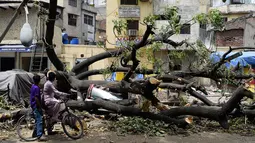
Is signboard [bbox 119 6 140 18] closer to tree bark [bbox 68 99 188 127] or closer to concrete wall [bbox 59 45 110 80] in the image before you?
concrete wall [bbox 59 45 110 80]

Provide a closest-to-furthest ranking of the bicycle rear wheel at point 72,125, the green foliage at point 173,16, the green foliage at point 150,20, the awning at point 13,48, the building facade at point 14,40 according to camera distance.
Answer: the green foliage at point 150,20
the bicycle rear wheel at point 72,125
the green foliage at point 173,16
the awning at point 13,48
the building facade at point 14,40

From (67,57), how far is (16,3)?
6.39m

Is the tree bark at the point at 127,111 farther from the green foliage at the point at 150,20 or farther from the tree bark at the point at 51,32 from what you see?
the green foliage at the point at 150,20

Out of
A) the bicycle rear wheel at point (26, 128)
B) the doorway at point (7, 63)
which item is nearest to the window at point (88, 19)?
the doorway at point (7, 63)

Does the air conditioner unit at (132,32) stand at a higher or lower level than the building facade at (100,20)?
lower

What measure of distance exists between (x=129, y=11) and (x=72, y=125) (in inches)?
959

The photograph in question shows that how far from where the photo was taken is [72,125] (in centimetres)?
813

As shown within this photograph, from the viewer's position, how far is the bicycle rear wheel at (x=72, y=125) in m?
8.07

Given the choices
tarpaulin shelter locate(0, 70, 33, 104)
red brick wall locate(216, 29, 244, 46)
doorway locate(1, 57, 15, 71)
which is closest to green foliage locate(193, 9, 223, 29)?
tarpaulin shelter locate(0, 70, 33, 104)

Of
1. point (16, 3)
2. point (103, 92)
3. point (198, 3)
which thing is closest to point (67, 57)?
point (16, 3)

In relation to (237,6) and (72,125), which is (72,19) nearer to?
(237,6)

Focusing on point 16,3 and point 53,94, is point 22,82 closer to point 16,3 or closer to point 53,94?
point 53,94

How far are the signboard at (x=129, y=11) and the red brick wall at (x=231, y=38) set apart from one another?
803 cm

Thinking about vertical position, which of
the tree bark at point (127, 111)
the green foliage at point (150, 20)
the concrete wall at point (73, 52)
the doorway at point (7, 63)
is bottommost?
the tree bark at point (127, 111)
